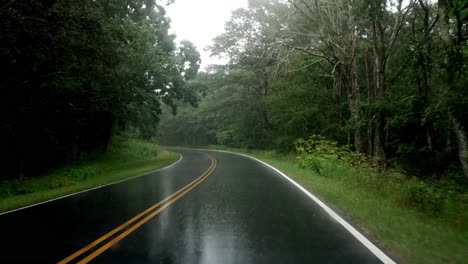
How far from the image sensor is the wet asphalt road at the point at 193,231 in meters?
5.35

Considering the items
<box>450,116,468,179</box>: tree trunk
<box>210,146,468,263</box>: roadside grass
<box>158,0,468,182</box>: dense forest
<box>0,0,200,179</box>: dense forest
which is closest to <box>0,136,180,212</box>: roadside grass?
<box>0,0,200,179</box>: dense forest

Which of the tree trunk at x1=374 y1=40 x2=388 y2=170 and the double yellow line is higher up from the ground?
the tree trunk at x1=374 y1=40 x2=388 y2=170

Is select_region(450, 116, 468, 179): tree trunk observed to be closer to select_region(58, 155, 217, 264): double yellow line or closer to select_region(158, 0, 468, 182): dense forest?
select_region(158, 0, 468, 182): dense forest

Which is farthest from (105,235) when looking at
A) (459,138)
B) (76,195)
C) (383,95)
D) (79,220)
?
(383,95)

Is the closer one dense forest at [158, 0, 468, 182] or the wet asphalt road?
the wet asphalt road

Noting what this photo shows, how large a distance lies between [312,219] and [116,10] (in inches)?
728

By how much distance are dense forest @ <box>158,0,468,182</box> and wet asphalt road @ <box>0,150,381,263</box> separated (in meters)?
4.76

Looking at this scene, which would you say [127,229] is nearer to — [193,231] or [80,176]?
[193,231]

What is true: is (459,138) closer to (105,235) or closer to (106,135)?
(105,235)

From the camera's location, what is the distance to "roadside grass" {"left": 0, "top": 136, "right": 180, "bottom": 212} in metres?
12.9

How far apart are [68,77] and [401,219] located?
16.5 meters

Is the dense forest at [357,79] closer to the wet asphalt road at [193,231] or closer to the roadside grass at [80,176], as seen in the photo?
the wet asphalt road at [193,231]

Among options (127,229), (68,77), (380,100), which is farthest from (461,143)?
(68,77)

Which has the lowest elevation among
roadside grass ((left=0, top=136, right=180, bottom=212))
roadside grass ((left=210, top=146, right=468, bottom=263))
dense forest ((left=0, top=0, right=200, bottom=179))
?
roadside grass ((left=0, top=136, right=180, bottom=212))
